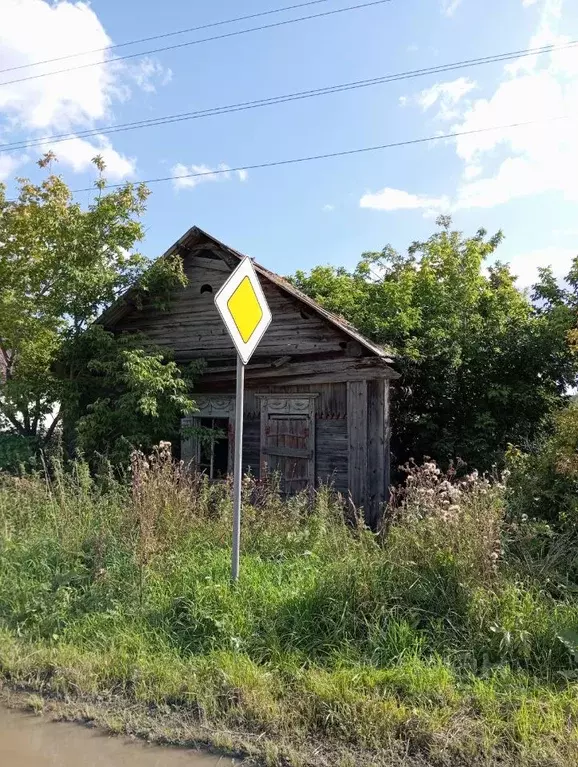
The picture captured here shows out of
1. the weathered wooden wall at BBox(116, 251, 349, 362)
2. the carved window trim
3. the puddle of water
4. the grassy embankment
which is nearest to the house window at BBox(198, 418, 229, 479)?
the carved window trim

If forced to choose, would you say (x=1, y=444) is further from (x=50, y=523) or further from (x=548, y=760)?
(x=548, y=760)

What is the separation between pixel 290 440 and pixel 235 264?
3197 mm

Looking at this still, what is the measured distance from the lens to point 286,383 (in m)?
9.77

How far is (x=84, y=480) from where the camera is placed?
661cm

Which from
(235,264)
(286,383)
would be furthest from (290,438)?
(235,264)

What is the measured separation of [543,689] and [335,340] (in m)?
6.34

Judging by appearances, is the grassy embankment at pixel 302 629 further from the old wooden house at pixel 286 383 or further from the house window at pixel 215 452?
the house window at pixel 215 452

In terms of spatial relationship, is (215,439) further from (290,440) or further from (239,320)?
(239,320)

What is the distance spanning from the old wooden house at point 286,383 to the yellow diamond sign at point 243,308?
406cm

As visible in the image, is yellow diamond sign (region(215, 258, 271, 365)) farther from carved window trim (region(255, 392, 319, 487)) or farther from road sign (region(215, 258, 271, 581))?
carved window trim (region(255, 392, 319, 487))

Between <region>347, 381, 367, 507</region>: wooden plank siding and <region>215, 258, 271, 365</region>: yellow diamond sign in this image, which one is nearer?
<region>215, 258, 271, 365</region>: yellow diamond sign

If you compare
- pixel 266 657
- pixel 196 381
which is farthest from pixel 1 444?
pixel 266 657

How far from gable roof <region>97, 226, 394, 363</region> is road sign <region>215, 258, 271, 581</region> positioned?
4156 millimetres

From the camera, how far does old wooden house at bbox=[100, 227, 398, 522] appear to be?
9.00 meters
